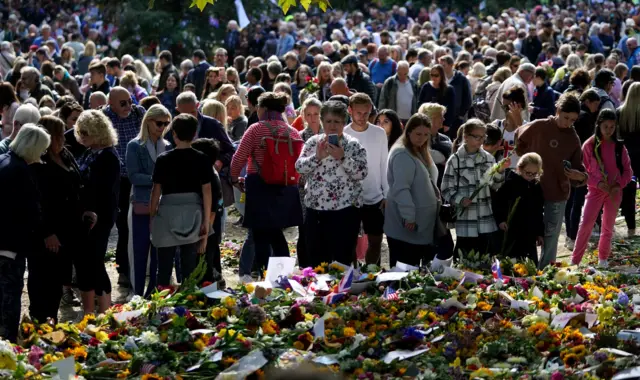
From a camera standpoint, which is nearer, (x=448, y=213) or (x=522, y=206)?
(x=448, y=213)

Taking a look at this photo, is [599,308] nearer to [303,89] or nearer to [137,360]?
[137,360]

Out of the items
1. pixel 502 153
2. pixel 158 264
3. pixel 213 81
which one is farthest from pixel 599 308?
pixel 213 81

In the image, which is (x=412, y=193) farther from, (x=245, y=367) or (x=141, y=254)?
(x=245, y=367)

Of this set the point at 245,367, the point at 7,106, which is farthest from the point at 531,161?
the point at 7,106

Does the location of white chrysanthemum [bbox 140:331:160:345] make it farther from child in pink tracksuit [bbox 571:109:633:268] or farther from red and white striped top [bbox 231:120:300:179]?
child in pink tracksuit [bbox 571:109:633:268]

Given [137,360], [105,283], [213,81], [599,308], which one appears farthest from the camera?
[213,81]

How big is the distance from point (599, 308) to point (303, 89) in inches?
373

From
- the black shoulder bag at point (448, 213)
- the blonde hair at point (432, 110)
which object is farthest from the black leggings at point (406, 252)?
the blonde hair at point (432, 110)

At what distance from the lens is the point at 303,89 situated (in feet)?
51.9

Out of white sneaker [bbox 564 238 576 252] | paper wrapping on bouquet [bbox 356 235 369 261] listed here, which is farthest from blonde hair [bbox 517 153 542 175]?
white sneaker [bbox 564 238 576 252]

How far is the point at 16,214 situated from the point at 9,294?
0.55 meters

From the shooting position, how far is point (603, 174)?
10883mm

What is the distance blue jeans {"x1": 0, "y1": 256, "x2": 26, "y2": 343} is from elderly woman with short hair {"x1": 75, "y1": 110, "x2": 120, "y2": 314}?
2.89ft

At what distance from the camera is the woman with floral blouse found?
910cm
